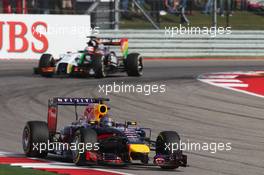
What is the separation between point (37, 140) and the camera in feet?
41.7

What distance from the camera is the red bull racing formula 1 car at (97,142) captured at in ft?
38.7

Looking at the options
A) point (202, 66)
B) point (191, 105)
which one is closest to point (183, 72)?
point (202, 66)

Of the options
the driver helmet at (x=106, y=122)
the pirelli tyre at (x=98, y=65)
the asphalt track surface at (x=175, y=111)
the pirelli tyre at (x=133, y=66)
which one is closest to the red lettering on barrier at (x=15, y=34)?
the asphalt track surface at (x=175, y=111)

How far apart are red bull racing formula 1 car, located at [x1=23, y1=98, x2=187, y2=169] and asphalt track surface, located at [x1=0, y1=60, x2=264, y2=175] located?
211 millimetres

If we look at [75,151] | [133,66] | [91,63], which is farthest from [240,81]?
[75,151]

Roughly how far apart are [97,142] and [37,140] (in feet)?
3.78

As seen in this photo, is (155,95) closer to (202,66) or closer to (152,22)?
(202,66)

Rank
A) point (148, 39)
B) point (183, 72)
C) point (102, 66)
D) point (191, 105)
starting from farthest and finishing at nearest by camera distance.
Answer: point (148, 39) → point (183, 72) → point (102, 66) → point (191, 105)

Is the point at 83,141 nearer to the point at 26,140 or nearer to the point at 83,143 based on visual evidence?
the point at 83,143

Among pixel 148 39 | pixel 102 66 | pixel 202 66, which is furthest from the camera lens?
pixel 148 39

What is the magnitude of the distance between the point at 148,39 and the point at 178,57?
130 centimetres

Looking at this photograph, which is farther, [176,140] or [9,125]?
[9,125]

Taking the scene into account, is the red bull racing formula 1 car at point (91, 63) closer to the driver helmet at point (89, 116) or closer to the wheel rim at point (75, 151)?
the driver helmet at point (89, 116)

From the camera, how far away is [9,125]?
16547mm
